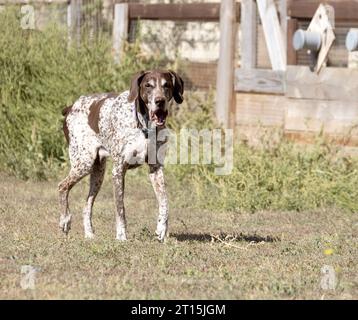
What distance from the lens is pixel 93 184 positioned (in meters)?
10.2

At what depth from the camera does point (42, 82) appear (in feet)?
49.2

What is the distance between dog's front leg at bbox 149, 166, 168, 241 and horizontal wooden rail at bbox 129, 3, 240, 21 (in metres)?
5.40

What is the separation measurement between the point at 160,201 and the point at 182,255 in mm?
1103

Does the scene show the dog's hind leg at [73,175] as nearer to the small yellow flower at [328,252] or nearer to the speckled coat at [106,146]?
the speckled coat at [106,146]

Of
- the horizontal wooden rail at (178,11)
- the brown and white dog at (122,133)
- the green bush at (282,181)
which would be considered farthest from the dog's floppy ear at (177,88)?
the horizontal wooden rail at (178,11)

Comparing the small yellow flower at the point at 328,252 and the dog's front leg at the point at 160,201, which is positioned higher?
the dog's front leg at the point at 160,201

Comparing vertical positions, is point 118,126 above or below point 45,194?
above

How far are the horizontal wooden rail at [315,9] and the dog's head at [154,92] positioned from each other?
13.2ft

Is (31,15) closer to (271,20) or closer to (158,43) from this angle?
(158,43)

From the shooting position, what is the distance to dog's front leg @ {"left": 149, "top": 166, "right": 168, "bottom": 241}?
9367 millimetres

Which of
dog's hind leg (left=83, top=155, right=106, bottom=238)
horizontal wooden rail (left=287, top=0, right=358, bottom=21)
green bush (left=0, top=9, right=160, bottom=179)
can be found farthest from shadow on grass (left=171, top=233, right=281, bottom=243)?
green bush (left=0, top=9, right=160, bottom=179)

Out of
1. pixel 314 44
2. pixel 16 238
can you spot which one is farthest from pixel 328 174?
pixel 16 238

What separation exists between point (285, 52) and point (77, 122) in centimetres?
415

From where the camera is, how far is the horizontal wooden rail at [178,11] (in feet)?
47.8
